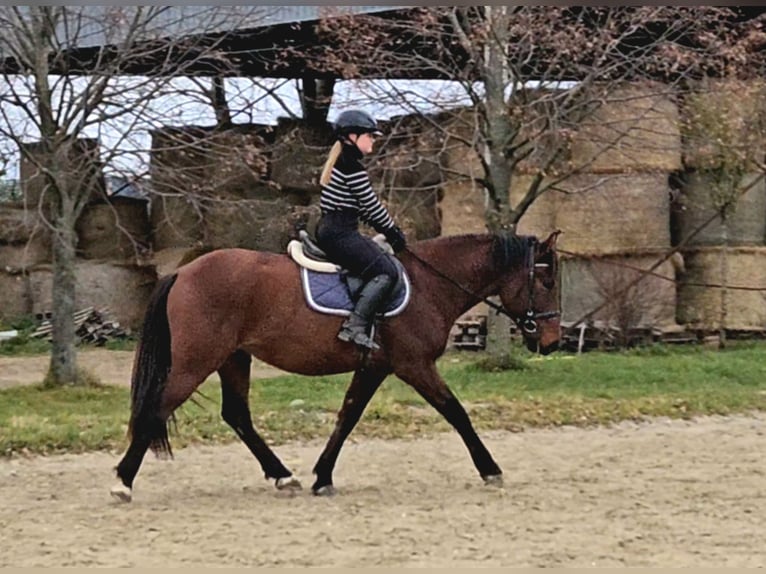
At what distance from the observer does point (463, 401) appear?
12.0 meters

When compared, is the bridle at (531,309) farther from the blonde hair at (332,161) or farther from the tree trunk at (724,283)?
the tree trunk at (724,283)

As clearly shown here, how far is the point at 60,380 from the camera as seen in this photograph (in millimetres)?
13586

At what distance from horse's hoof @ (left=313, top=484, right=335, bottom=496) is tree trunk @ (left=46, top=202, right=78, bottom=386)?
7.36 metres

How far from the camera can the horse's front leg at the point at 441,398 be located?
6996 mm

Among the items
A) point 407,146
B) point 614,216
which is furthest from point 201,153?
point 614,216

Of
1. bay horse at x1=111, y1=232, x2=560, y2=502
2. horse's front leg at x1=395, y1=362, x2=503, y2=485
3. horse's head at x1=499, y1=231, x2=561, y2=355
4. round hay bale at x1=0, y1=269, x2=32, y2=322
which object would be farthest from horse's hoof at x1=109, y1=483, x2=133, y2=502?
round hay bale at x1=0, y1=269, x2=32, y2=322

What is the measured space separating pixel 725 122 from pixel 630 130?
1915 mm

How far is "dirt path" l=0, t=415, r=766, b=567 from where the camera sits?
206 inches

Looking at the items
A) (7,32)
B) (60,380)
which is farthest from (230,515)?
(7,32)

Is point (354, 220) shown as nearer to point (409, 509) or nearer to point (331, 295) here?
point (331, 295)

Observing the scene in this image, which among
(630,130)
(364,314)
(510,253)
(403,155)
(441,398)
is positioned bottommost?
(441,398)

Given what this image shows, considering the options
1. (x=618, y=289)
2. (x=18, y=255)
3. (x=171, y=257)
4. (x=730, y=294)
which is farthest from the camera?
(x=18, y=255)

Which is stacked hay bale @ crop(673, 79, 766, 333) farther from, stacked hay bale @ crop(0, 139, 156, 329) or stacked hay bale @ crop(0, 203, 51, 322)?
stacked hay bale @ crop(0, 203, 51, 322)

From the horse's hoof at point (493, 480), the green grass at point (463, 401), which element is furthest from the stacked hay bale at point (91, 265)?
the horse's hoof at point (493, 480)
